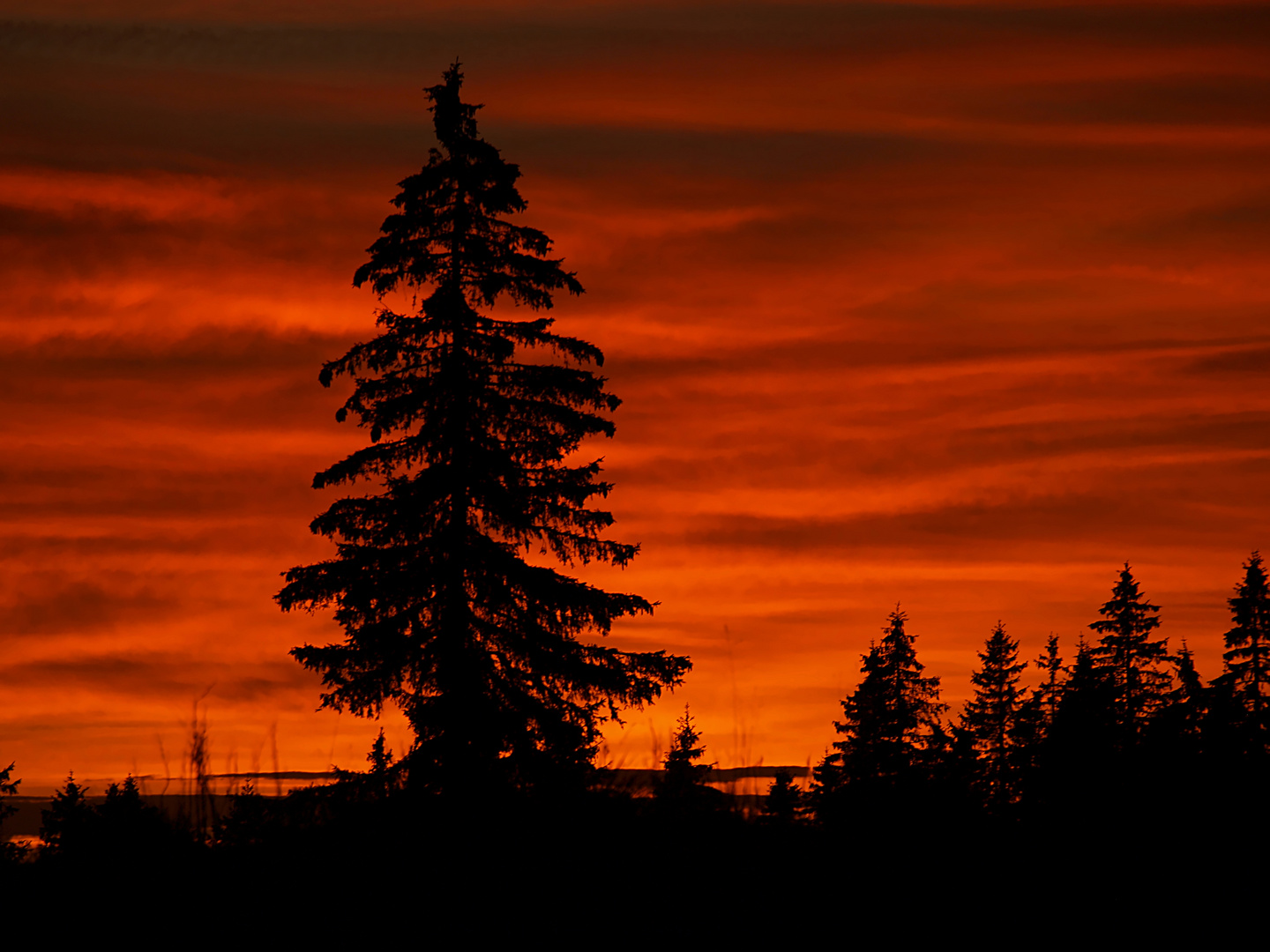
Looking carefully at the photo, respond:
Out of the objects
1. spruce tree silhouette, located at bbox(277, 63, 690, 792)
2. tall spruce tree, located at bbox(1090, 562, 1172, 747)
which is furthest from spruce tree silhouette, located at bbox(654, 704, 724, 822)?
tall spruce tree, located at bbox(1090, 562, 1172, 747)

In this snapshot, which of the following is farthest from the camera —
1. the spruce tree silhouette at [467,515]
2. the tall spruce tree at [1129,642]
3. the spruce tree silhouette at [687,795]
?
the tall spruce tree at [1129,642]

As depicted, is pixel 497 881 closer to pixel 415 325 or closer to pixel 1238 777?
pixel 1238 777

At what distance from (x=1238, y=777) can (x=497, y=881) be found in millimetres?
8765

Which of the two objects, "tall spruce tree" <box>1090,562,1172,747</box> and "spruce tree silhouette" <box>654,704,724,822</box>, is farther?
"tall spruce tree" <box>1090,562,1172,747</box>

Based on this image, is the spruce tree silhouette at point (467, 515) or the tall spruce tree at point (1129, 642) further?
the tall spruce tree at point (1129, 642)

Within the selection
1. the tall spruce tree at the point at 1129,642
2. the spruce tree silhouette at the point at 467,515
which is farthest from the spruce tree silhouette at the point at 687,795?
the tall spruce tree at the point at 1129,642

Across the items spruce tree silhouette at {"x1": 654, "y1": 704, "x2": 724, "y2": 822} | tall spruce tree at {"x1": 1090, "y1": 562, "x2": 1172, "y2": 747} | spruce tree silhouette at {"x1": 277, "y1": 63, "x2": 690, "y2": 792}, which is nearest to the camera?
spruce tree silhouette at {"x1": 654, "y1": 704, "x2": 724, "y2": 822}

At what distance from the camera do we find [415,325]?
21812 mm

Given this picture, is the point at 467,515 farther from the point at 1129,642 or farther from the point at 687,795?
the point at 1129,642

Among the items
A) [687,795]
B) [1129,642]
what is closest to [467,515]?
[687,795]

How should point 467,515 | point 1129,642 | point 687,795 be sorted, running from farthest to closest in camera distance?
point 1129,642, point 467,515, point 687,795

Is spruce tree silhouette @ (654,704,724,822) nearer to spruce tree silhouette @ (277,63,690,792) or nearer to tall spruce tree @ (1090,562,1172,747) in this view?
spruce tree silhouette @ (277,63,690,792)

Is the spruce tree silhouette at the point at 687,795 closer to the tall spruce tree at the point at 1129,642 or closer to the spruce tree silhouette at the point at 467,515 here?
the spruce tree silhouette at the point at 467,515

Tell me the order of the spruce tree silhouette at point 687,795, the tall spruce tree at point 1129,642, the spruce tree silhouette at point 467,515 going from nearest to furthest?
1. the spruce tree silhouette at point 687,795
2. the spruce tree silhouette at point 467,515
3. the tall spruce tree at point 1129,642
